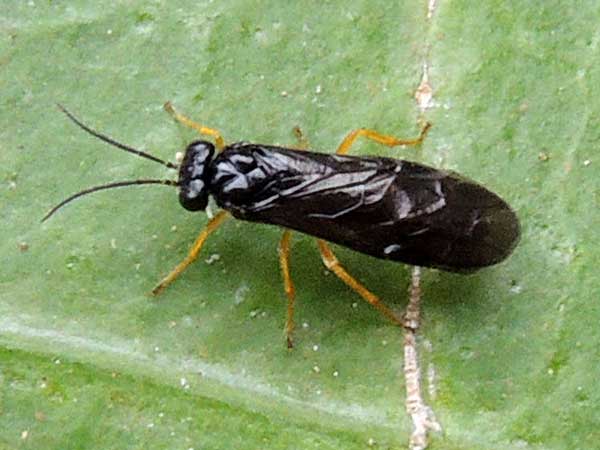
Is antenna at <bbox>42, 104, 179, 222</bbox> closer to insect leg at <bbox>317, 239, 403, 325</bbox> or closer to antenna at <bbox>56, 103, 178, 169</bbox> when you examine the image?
antenna at <bbox>56, 103, 178, 169</bbox>

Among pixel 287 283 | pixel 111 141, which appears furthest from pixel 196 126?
pixel 287 283

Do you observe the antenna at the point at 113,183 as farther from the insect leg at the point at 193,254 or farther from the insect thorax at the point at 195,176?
the insect leg at the point at 193,254

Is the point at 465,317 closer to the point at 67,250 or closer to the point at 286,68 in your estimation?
the point at 286,68

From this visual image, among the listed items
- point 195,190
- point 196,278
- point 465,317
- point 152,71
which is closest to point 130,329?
point 196,278

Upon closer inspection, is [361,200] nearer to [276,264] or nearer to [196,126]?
[276,264]

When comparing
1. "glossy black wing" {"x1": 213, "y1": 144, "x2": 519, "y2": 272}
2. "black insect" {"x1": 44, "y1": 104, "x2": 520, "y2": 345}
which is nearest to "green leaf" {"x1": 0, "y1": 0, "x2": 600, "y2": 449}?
"black insect" {"x1": 44, "y1": 104, "x2": 520, "y2": 345}
